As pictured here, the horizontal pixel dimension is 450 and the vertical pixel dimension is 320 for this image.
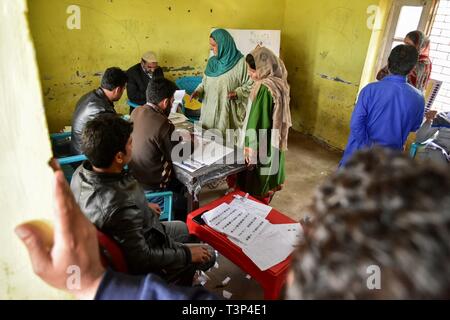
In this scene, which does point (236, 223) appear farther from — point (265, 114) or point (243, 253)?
point (265, 114)

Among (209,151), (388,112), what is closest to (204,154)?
(209,151)

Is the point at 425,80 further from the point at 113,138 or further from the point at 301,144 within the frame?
the point at 113,138

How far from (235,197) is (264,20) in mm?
4140

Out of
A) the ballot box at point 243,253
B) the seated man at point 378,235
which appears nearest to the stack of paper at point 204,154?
the ballot box at point 243,253

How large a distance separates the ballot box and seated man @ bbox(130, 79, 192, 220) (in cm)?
54

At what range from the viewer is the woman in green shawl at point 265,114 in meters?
2.61

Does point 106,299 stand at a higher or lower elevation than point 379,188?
lower

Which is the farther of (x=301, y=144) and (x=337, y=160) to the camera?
(x=301, y=144)

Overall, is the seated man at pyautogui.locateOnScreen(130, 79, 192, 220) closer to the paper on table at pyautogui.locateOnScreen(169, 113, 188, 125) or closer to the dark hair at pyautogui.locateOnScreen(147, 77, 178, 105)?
the dark hair at pyautogui.locateOnScreen(147, 77, 178, 105)

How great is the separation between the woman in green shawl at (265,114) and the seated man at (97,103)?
3.73 ft

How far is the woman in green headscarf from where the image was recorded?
3264 mm

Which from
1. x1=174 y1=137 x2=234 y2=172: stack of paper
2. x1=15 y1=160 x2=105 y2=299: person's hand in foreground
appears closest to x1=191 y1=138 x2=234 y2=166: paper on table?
x1=174 y1=137 x2=234 y2=172: stack of paper

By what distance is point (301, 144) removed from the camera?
4961 millimetres
